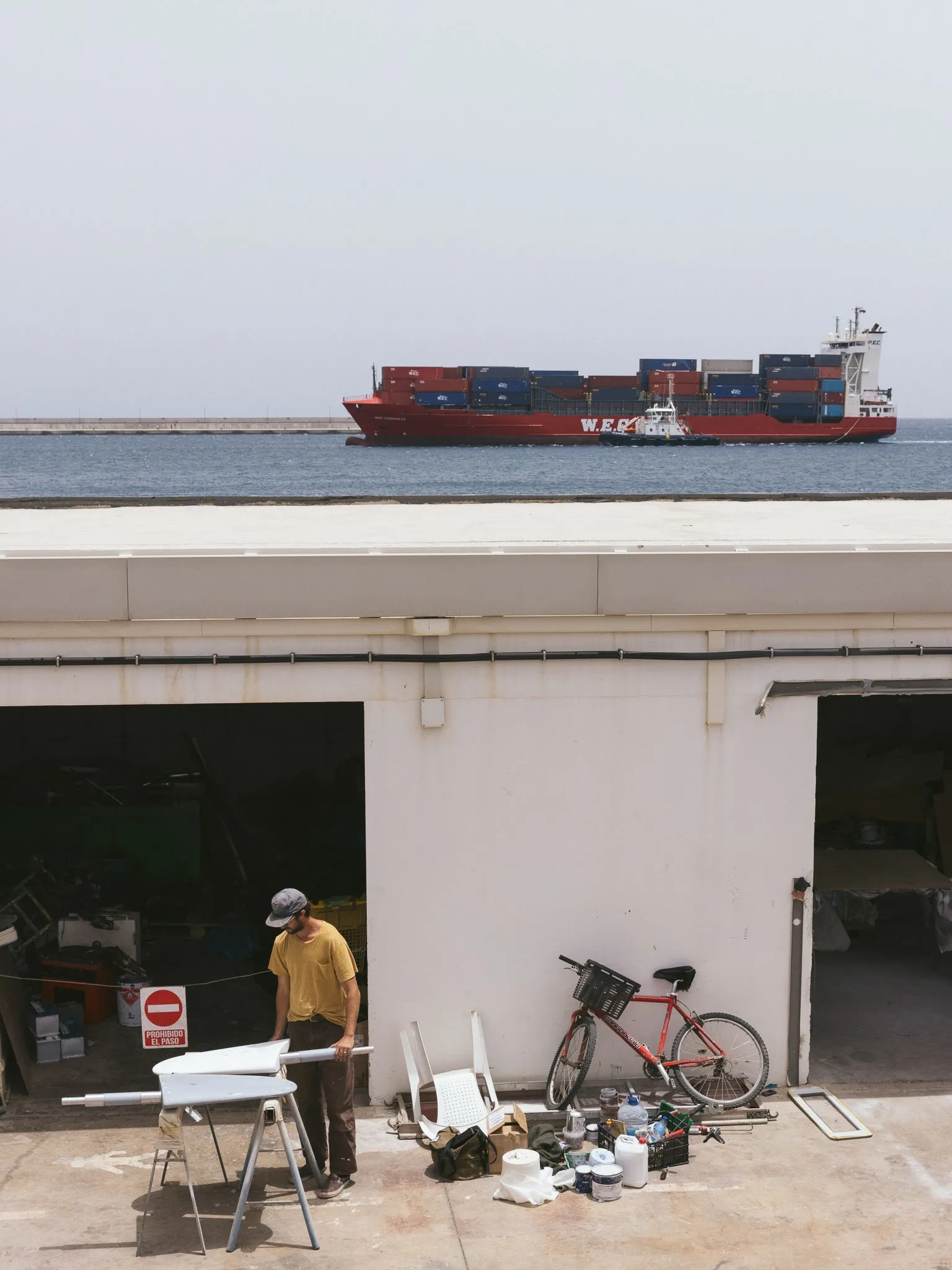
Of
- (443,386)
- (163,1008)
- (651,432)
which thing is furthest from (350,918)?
(651,432)

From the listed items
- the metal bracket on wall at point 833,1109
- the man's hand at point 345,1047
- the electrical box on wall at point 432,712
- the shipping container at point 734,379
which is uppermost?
the shipping container at point 734,379

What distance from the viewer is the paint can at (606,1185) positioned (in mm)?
5852

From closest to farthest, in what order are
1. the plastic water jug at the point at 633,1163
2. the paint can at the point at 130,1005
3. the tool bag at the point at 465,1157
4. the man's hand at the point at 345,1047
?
the man's hand at the point at 345,1047 < the plastic water jug at the point at 633,1163 < the tool bag at the point at 465,1157 < the paint can at the point at 130,1005

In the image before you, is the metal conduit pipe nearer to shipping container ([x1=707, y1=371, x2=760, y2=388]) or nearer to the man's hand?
the man's hand

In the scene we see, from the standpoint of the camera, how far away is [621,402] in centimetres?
11425

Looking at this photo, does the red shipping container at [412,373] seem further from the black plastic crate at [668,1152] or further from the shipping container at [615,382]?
the black plastic crate at [668,1152]

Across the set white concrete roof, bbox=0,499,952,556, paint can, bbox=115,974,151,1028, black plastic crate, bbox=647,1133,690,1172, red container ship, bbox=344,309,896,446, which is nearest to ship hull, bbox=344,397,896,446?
red container ship, bbox=344,309,896,446

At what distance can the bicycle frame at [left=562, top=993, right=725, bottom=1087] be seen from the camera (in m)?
6.75

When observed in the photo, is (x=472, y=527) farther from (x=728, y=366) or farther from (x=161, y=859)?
(x=728, y=366)

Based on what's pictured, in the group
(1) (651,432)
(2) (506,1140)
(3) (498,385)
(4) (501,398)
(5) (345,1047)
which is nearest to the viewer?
(5) (345,1047)

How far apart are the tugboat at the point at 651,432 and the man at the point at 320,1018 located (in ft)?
356

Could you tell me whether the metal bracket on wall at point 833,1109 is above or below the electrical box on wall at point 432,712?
below

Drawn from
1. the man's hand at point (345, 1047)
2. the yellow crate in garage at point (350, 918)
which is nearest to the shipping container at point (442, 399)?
the yellow crate in garage at point (350, 918)

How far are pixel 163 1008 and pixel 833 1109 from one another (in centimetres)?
390
